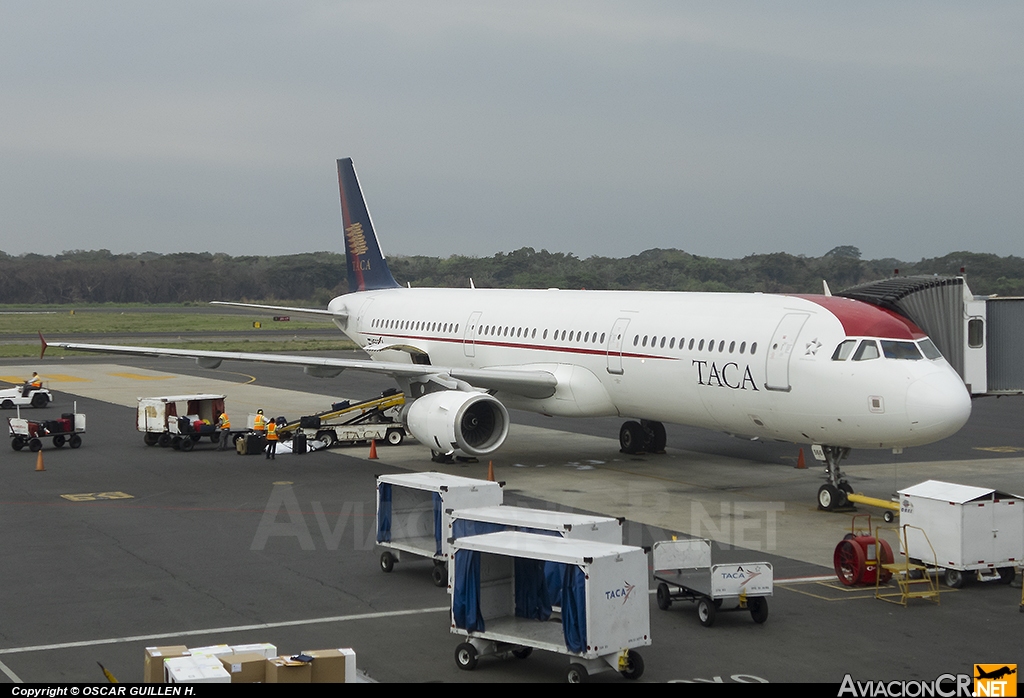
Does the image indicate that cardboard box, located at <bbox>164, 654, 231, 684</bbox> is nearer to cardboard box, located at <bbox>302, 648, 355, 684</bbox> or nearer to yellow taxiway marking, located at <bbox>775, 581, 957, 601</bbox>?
cardboard box, located at <bbox>302, 648, 355, 684</bbox>

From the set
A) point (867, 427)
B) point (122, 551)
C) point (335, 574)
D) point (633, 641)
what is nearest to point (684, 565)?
point (633, 641)

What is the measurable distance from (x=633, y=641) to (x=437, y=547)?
5.50 meters

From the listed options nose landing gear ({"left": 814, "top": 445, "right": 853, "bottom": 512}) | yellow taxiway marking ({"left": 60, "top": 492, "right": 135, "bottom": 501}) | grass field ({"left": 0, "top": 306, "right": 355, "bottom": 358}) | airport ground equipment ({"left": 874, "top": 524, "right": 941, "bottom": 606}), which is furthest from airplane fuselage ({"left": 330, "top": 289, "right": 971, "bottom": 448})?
grass field ({"left": 0, "top": 306, "right": 355, "bottom": 358})

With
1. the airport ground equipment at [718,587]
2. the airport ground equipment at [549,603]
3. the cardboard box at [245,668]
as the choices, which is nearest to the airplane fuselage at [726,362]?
the airport ground equipment at [718,587]

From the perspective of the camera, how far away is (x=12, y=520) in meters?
22.2

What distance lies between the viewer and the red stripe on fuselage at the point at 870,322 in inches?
891

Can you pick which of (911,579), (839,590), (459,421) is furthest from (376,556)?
(911,579)

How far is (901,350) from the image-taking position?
22391 mm

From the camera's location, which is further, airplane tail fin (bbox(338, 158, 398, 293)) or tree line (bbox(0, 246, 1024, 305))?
→ tree line (bbox(0, 246, 1024, 305))

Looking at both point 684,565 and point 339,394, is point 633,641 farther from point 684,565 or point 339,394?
point 339,394

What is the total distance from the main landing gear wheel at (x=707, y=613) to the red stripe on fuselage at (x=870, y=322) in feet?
30.1

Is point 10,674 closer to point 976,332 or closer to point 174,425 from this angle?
point 174,425

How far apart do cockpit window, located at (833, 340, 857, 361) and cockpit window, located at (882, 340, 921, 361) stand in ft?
2.02

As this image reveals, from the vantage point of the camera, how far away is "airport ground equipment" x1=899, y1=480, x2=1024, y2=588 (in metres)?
17.3
